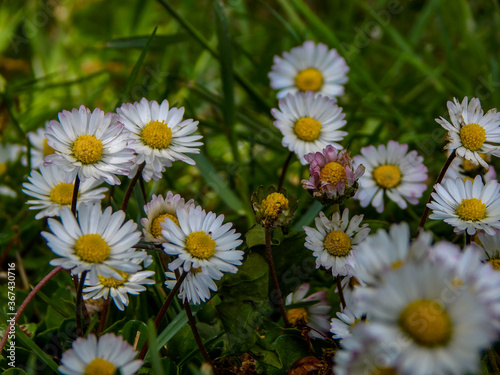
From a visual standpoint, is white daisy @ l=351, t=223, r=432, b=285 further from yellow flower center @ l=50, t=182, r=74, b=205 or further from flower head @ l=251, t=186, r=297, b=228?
yellow flower center @ l=50, t=182, r=74, b=205

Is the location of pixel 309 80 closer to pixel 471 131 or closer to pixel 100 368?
pixel 471 131

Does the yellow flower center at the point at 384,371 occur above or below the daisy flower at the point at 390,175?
below

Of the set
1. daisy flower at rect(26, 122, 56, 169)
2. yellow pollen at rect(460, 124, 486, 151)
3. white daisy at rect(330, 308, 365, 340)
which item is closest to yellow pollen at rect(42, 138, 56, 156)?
daisy flower at rect(26, 122, 56, 169)

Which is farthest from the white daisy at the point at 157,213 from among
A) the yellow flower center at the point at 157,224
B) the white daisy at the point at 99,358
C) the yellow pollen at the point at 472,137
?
the yellow pollen at the point at 472,137

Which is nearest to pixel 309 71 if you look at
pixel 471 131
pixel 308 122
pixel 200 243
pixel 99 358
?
pixel 308 122

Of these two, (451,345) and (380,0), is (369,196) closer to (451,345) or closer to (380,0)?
(451,345)

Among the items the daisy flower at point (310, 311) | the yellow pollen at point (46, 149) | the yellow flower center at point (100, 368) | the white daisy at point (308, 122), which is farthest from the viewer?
the yellow pollen at point (46, 149)

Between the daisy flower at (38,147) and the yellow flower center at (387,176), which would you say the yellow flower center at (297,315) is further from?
the daisy flower at (38,147)
